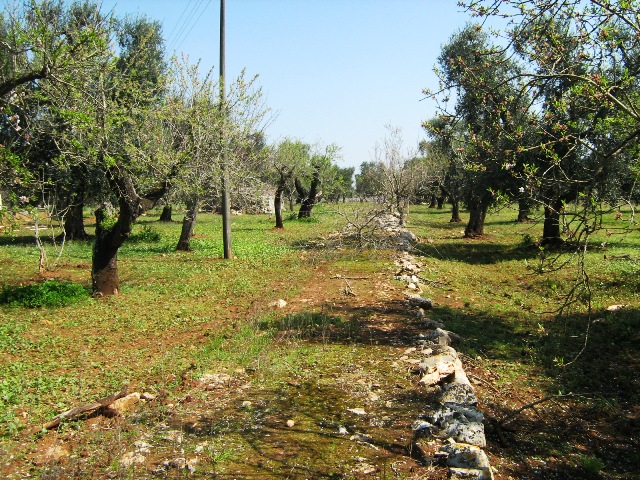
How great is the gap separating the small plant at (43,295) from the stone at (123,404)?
17.8ft

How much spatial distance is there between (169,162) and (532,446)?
9272mm

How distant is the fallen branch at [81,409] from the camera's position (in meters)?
5.55

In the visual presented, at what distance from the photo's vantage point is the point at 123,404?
5980 mm

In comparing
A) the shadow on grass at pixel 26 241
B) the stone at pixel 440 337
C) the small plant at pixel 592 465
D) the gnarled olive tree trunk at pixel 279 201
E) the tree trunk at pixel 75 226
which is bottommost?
the small plant at pixel 592 465

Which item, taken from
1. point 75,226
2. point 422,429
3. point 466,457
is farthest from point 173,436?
point 75,226

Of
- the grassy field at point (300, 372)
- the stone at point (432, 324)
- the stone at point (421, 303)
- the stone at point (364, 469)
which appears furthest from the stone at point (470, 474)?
the stone at point (421, 303)

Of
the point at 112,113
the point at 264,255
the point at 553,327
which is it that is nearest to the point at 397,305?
the point at 553,327

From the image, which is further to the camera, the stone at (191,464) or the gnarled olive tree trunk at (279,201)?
the gnarled olive tree trunk at (279,201)

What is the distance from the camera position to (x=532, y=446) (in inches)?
222

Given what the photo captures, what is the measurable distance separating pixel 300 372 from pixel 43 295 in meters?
6.55

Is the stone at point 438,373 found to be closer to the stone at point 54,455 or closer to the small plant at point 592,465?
the small plant at point 592,465

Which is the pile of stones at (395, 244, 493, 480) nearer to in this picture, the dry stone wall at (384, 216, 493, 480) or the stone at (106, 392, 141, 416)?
the dry stone wall at (384, 216, 493, 480)

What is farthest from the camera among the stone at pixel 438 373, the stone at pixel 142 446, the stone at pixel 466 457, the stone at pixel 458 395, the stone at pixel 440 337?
the stone at pixel 440 337

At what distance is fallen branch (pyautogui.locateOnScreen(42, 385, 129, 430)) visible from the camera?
5.55 meters
